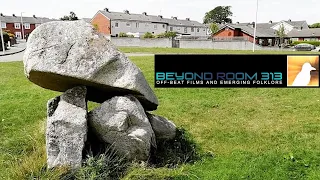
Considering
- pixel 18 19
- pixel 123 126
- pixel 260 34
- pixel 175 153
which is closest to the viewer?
pixel 123 126

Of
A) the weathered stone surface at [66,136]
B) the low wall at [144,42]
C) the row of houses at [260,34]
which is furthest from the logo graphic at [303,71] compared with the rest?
the row of houses at [260,34]

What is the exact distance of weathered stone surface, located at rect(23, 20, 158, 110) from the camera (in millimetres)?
4723

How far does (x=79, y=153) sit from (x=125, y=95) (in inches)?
44.1

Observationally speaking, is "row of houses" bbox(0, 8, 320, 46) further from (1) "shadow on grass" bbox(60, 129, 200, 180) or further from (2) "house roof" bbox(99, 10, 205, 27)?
(1) "shadow on grass" bbox(60, 129, 200, 180)

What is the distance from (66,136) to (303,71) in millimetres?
8216

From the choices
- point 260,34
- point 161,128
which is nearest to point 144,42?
point 260,34

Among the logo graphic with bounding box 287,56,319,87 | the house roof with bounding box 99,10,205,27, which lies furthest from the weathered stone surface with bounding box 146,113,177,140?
the house roof with bounding box 99,10,205,27

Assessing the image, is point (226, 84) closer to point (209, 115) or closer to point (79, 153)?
point (209, 115)

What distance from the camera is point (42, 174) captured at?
4699 mm

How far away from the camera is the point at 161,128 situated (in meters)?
5.88

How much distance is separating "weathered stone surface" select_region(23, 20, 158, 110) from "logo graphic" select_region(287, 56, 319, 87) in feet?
22.1

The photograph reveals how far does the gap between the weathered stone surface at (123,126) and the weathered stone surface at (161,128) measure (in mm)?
654

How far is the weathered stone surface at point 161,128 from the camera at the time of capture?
19.0 ft

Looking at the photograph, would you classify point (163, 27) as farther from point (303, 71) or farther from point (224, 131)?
point (224, 131)
